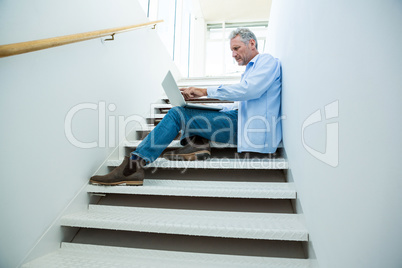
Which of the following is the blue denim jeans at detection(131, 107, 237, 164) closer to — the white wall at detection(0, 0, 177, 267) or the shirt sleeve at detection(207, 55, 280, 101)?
the shirt sleeve at detection(207, 55, 280, 101)

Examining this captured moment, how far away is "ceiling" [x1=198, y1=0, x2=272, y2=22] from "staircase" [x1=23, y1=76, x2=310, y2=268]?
5.72 metres

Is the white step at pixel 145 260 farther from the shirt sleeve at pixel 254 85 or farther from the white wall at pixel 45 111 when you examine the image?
the shirt sleeve at pixel 254 85

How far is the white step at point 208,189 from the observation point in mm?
1201

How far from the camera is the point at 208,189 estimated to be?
1232 millimetres

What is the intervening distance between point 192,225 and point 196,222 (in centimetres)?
4

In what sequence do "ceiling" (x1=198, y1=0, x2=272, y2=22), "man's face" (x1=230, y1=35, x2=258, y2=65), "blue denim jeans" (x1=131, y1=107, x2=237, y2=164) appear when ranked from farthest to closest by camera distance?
"ceiling" (x1=198, y1=0, x2=272, y2=22) < "man's face" (x1=230, y1=35, x2=258, y2=65) < "blue denim jeans" (x1=131, y1=107, x2=237, y2=164)


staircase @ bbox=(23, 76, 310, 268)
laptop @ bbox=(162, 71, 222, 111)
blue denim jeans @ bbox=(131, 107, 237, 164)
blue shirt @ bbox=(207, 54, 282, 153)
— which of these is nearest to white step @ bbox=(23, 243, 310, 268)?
staircase @ bbox=(23, 76, 310, 268)

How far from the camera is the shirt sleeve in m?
1.43

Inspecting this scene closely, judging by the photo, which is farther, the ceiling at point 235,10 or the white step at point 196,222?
the ceiling at point 235,10

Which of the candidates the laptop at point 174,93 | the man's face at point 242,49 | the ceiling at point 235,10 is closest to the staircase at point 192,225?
the laptop at point 174,93

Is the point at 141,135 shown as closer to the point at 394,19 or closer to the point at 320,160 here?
the point at 320,160

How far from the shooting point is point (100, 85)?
1604 mm

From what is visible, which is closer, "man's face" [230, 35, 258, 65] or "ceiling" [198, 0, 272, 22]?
"man's face" [230, 35, 258, 65]

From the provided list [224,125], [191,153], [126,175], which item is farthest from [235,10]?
[126,175]
